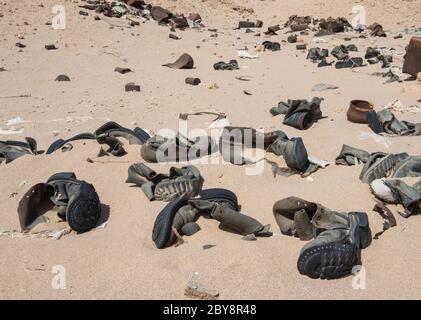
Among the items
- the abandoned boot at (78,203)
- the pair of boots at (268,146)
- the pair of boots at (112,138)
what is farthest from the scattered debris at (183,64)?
the abandoned boot at (78,203)

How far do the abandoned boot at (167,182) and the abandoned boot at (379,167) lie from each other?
1206mm

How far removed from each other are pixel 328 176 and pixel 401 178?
51cm

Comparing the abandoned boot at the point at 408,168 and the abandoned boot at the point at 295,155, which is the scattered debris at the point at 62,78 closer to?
the abandoned boot at the point at 295,155

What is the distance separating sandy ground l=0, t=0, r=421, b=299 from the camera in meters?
2.28

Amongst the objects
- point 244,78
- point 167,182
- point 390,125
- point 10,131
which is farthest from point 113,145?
point 244,78

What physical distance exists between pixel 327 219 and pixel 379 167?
86cm

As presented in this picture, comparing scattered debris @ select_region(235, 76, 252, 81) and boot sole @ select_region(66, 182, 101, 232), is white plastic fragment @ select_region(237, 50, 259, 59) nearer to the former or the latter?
scattered debris @ select_region(235, 76, 252, 81)

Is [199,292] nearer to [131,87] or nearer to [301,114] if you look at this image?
[301,114]

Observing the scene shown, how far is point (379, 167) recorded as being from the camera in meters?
3.23

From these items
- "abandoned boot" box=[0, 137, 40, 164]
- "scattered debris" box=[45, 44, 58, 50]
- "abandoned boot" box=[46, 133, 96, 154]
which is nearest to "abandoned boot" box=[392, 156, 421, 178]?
"abandoned boot" box=[46, 133, 96, 154]

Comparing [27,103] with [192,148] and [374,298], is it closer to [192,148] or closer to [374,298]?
[192,148]
